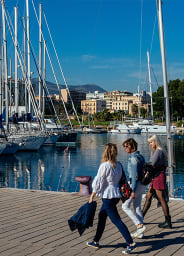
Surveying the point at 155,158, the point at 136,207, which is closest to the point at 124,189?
the point at 136,207

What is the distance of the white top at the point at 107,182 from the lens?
20.4 feet

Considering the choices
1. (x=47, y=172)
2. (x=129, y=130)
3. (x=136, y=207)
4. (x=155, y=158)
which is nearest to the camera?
(x=136, y=207)

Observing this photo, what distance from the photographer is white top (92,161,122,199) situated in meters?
6.22

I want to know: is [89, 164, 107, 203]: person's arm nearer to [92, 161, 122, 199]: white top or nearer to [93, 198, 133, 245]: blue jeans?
[92, 161, 122, 199]: white top

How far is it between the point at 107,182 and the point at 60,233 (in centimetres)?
172

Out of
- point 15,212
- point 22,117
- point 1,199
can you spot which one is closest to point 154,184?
point 15,212

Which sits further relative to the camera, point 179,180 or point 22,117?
point 22,117

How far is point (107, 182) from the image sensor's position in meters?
6.30

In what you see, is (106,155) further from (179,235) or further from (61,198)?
(61,198)

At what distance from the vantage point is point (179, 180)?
23.1 metres

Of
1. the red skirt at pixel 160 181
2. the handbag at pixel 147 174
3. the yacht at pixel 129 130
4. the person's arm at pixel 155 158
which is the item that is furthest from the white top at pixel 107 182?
the yacht at pixel 129 130

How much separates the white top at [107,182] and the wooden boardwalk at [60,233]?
38.2 inches

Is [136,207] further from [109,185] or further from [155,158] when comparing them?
[109,185]

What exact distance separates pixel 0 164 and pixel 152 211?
23425mm
